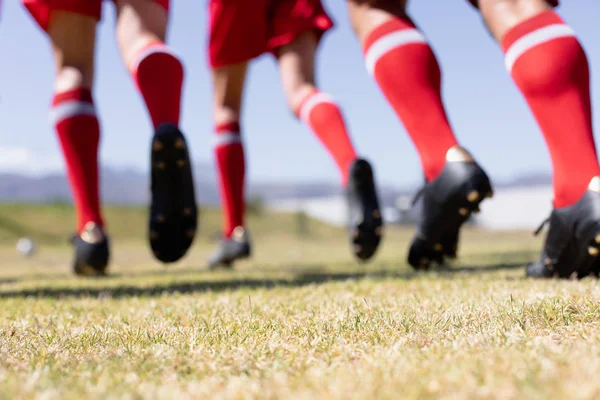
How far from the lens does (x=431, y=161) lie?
5.18 ft

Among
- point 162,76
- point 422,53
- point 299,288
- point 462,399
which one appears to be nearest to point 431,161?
point 422,53

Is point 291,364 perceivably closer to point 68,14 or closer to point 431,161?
point 431,161

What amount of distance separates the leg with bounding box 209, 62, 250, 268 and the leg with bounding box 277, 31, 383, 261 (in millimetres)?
396

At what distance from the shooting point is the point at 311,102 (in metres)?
2.63

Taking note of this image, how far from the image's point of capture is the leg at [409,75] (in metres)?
1.60

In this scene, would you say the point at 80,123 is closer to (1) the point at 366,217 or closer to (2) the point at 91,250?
(2) the point at 91,250

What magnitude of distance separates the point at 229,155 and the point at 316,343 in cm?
249

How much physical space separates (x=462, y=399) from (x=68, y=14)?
2.42 m

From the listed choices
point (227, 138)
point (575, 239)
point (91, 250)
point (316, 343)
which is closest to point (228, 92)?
point (227, 138)

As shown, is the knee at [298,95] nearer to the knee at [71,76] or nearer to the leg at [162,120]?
the leg at [162,120]

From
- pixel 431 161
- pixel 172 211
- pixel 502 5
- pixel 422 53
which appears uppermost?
pixel 502 5

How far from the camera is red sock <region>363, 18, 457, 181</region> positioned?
1.59 m

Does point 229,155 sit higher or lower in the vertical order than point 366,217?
lower

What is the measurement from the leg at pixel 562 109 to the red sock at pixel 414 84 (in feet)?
0.74
